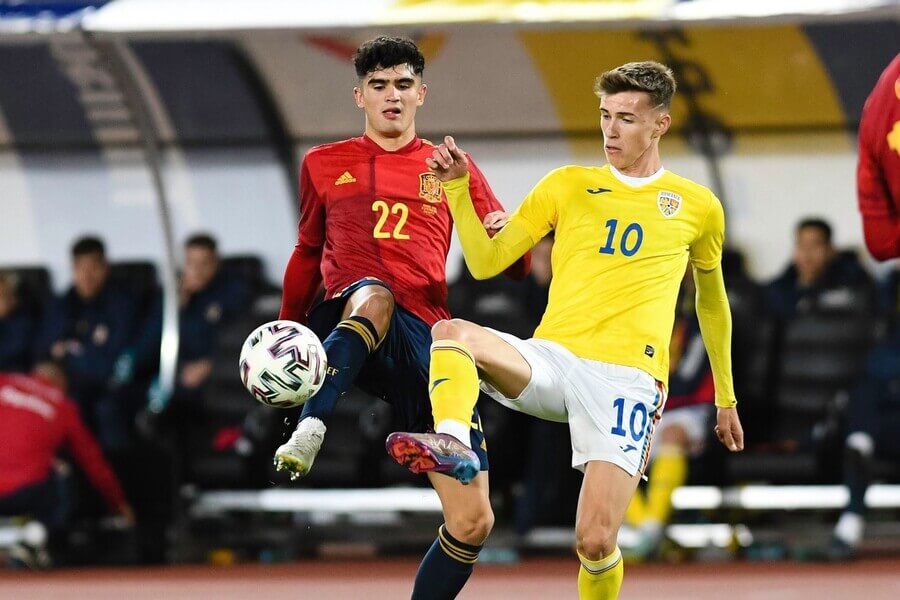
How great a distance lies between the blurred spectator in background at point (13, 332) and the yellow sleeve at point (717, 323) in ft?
20.4

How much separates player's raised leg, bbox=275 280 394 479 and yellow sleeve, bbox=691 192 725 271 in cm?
104

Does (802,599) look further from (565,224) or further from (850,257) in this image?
(565,224)

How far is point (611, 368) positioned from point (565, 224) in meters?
0.50

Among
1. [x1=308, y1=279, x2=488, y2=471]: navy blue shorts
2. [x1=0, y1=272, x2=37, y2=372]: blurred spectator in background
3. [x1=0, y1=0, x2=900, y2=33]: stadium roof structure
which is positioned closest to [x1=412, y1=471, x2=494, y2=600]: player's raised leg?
[x1=308, y1=279, x2=488, y2=471]: navy blue shorts

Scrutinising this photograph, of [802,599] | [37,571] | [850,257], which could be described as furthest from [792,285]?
[37,571]

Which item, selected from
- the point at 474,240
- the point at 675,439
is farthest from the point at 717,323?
the point at 675,439

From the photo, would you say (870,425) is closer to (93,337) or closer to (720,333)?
(720,333)

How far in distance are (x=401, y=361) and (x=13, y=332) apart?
19.3 feet

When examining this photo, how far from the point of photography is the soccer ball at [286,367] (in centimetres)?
541

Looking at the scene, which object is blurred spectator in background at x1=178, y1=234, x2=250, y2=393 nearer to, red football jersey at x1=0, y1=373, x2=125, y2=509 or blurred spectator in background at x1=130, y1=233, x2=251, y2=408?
blurred spectator in background at x1=130, y1=233, x2=251, y2=408

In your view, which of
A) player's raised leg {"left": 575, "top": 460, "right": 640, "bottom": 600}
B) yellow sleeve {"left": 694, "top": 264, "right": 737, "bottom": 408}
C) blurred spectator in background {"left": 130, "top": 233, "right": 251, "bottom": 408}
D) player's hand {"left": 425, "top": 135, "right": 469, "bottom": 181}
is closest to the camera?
player's hand {"left": 425, "top": 135, "right": 469, "bottom": 181}

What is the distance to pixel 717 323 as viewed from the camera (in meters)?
5.83

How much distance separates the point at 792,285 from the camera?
10.3 meters

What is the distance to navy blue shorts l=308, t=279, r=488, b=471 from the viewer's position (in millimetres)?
5777
